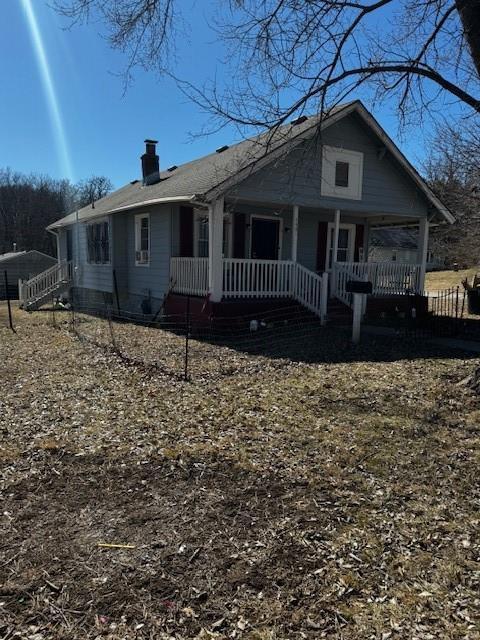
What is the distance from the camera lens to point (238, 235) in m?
14.3

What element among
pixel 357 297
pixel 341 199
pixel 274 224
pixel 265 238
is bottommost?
pixel 357 297

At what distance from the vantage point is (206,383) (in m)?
6.97

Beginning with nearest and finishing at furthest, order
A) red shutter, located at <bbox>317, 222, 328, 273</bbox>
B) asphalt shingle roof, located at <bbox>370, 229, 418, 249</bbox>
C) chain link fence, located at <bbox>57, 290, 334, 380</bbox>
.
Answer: chain link fence, located at <bbox>57, 290, 334, 380</bbox>, red shutter, located at <bbox>317, 222, 328, 273</bbox>, asphalt shingle roof, located at <bbox>370, 229, 418, 249</bbox>

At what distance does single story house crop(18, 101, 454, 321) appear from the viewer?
38.9ft

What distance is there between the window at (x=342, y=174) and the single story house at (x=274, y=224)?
0.09ft

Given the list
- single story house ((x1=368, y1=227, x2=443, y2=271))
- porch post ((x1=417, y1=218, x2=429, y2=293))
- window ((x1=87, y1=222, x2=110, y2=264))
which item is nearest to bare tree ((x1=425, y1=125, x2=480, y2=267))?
porch post ((x1=417, y1=218, x2=429, y2=293))

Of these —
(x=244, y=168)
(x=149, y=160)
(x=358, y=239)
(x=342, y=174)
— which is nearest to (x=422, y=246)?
(x=358, y=239)

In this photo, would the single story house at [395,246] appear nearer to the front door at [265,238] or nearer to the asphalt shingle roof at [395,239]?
the asphalt shingle roof at [395,239]

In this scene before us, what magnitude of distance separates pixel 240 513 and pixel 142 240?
1343 centimetres

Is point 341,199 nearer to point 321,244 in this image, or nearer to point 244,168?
point 321,244

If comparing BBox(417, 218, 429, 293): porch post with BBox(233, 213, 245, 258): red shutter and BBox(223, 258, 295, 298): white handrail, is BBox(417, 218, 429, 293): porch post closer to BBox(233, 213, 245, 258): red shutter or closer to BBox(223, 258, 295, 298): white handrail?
BBox(223, 258, 295, 298): white handrail

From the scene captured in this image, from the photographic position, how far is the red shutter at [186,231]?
13.7 metres

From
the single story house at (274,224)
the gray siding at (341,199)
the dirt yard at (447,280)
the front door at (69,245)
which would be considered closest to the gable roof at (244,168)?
the single story house at (274,224)

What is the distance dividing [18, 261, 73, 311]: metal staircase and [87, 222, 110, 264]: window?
2016mm
